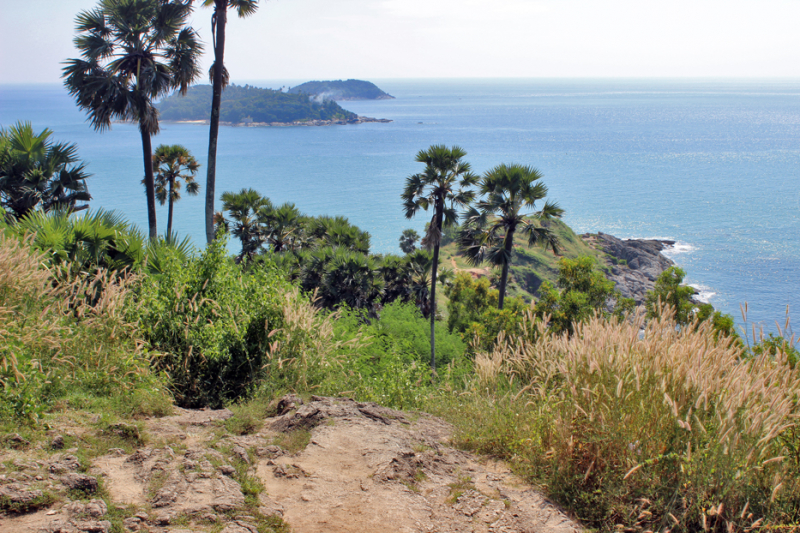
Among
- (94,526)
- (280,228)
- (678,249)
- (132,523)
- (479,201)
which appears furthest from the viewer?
(678,249)

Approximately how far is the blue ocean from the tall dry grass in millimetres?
42277

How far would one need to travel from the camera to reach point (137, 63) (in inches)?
714

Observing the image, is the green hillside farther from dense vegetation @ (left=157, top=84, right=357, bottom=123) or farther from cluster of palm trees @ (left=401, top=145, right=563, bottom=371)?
dense vegetation @ (left=157, top=84, right=357, bottom=123)

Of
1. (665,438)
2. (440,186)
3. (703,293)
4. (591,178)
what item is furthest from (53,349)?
(591,178)

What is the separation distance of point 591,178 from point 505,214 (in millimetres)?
→ 91888

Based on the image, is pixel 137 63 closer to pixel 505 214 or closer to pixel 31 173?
pixel 31 173

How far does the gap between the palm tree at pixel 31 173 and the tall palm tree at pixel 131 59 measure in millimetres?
4835

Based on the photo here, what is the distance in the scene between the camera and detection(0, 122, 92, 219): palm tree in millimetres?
12945

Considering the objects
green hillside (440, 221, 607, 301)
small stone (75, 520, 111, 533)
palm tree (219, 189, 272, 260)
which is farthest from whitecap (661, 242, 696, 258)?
small stone (75, 520, 111, 533)

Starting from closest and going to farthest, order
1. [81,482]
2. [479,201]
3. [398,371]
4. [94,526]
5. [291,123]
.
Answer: [94,526] → [81,482] → [398,371] → [479,201] → [291,123]

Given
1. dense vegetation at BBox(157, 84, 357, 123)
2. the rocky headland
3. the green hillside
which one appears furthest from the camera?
dense vegetation at BBox(157, 84, 357, 123)

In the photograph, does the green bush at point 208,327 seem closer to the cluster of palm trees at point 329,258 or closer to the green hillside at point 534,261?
the cluster of palm trees at point 329,258

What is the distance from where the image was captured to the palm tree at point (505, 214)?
21.1 meters

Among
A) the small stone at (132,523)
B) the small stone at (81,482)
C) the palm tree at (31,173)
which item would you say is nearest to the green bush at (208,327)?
the small stone at (81,482)
